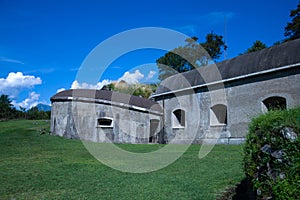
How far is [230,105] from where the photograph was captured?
13.1 meters

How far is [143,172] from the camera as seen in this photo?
6453mm

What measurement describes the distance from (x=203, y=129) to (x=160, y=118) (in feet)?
12.0

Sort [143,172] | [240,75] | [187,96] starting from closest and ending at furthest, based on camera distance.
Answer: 1. [143,172]
2. [240,75]
3. [187,96]

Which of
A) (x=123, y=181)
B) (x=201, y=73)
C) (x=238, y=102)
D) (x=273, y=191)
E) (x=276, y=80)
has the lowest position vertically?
(x=123, y=181)

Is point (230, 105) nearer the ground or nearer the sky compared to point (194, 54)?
nearer the ground

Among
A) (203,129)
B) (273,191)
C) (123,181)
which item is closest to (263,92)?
(203,129)

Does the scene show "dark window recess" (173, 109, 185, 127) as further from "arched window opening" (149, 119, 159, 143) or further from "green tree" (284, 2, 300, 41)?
"green tree" (284, 2, 300, 41)

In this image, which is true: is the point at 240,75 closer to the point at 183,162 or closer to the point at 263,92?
the point at 263,92

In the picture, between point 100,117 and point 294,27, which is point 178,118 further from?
point 294,27

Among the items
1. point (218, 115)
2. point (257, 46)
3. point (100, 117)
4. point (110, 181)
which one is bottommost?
point (110, 181)

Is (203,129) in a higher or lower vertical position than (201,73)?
lower

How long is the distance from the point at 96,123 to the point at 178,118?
5329 millimetres

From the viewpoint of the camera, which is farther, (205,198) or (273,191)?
(205,198)

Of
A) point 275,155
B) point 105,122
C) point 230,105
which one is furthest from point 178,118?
point 275,155
